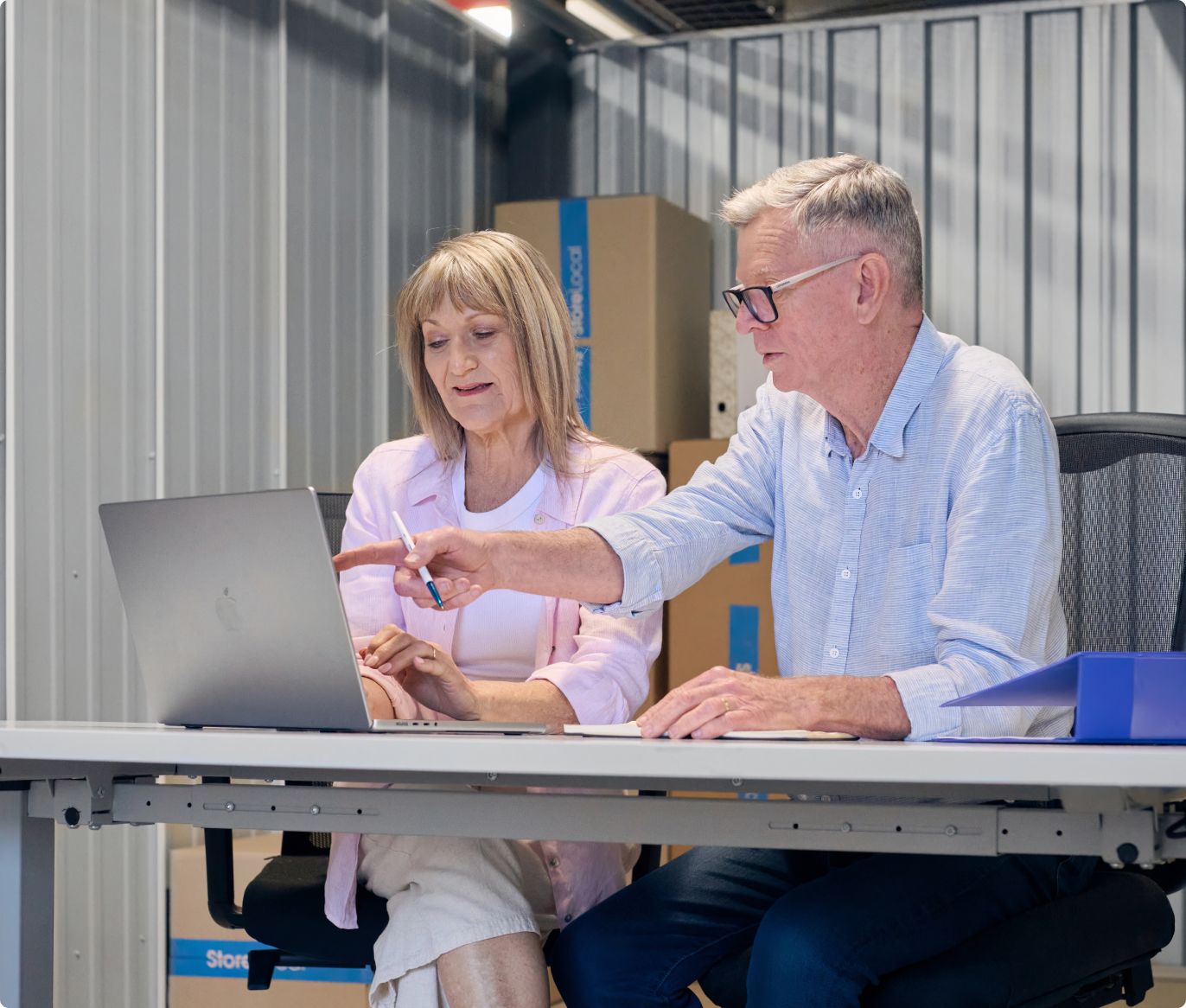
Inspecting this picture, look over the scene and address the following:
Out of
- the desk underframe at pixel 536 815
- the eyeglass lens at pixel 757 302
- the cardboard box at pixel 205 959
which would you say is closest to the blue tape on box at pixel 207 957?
the cardboard box at pixel 205 959

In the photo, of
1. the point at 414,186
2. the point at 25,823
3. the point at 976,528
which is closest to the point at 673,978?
the point at 976,528

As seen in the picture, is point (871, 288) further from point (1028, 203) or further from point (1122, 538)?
point (1028, 203)

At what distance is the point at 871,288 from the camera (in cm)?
180

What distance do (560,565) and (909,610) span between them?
1.40 feet

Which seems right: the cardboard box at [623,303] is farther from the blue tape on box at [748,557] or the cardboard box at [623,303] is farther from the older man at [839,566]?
the older man at [839,566]

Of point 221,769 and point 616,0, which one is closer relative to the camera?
point 221,769

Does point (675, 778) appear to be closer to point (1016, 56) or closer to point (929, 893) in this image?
point (929, 893)

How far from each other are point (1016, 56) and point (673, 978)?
3.39 meters

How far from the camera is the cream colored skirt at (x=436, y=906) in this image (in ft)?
5.34

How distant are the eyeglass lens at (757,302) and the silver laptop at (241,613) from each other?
0.68m

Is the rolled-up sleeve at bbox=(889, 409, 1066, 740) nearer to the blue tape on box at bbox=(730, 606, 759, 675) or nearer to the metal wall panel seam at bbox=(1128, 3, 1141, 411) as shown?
the blue tape on box at bbox=(730, 606, 759, 675)

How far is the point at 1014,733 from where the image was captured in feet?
4.87

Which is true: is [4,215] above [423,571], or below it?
above

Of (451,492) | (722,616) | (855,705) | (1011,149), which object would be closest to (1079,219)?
(1011,149)
